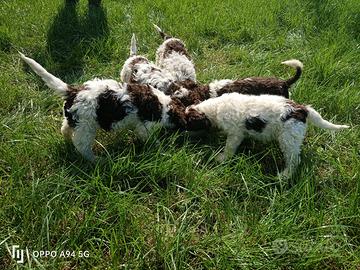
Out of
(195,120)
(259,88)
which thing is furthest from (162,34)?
(195,120)

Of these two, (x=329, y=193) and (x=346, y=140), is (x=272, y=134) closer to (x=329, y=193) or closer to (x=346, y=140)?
(x=329, y=193)

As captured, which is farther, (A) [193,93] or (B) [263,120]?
(A) [193,93]

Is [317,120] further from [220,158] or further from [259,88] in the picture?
[220,158]

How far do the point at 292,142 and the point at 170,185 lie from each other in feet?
4.40

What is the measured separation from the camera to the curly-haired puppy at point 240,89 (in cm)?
496

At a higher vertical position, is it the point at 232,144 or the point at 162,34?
the point at 162,34

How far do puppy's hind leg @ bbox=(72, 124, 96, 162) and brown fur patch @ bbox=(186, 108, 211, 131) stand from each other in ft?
3.42

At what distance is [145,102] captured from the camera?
422cm

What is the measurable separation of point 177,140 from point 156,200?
954 mm

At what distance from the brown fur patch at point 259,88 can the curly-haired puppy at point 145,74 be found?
699mm

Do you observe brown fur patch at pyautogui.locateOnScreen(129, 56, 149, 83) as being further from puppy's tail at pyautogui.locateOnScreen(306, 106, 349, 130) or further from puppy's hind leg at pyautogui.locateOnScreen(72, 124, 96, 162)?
puppy's tail at pyautogui.locateOnScreen(306, 106, 349, 130)

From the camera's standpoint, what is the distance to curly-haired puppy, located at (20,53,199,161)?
4012 mm

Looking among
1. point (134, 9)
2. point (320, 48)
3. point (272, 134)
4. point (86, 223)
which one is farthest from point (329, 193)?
point (134, 9)

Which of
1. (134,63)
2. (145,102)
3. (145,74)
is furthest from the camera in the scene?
(134,63)
